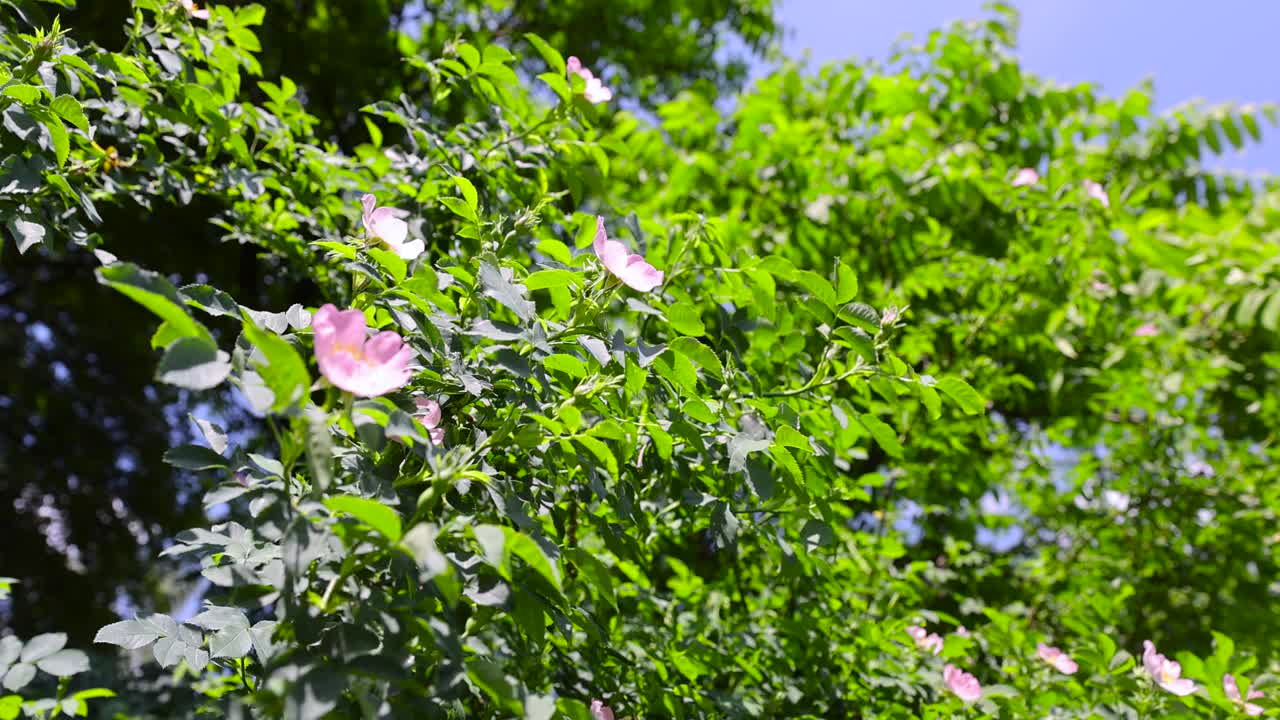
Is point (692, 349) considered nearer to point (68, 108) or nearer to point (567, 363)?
point (567, 363)

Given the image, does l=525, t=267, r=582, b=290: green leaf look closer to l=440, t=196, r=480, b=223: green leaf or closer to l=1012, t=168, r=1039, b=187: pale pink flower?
l=440, t=196, r=480, b=223: green leaf

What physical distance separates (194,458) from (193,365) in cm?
21

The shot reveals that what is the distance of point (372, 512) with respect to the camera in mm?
608

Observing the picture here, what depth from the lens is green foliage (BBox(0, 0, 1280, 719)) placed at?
0.75 metres

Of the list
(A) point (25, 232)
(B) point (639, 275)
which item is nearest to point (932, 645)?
(B) point (639, 275)

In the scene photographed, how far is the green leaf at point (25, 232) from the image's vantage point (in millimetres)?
1067

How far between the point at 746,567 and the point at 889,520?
0.63 m

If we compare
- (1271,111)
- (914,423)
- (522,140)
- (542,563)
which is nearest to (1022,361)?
(914,423)

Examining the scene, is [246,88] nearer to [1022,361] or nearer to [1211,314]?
[1022,361]

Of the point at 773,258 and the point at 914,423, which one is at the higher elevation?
the point at 914,423

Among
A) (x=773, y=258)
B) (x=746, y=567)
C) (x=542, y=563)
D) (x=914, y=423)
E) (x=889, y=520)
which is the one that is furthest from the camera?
(x=889, y=520)

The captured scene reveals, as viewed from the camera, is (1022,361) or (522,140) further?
(1022,361)

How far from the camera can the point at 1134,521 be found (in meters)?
2.52

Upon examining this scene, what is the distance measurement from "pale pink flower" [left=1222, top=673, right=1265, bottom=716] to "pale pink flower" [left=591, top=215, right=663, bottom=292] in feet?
4.27
